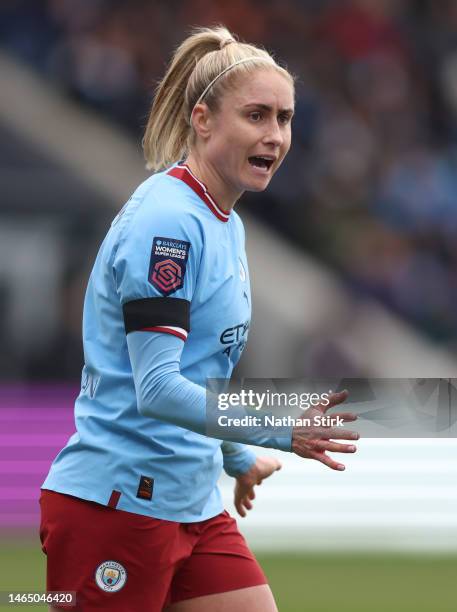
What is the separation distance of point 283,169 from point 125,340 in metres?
6.72

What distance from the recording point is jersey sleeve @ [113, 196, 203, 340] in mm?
2689

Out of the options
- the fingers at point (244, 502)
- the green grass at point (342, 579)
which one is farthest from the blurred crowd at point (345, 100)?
the fingers at point (244, 502)

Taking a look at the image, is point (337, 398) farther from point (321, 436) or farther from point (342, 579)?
point (342, 579)

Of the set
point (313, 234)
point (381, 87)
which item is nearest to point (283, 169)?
point (313, 234)

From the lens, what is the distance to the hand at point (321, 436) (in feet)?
8.79

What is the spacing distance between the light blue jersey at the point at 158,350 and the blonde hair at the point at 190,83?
0.16m

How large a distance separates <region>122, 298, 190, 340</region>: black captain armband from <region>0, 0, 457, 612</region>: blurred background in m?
4.42

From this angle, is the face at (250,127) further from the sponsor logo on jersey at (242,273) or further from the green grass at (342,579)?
the green grass at (342,579)

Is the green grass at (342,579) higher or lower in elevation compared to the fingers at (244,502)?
higher

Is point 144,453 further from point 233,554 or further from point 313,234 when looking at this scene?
point 313,234

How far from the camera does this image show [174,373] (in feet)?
8.85

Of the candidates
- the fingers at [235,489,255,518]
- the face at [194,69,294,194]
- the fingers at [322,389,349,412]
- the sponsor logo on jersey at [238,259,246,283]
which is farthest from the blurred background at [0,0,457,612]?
the fingers at [322,389,349,412]

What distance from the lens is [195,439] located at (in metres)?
2.94

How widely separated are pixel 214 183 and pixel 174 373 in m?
0.52
